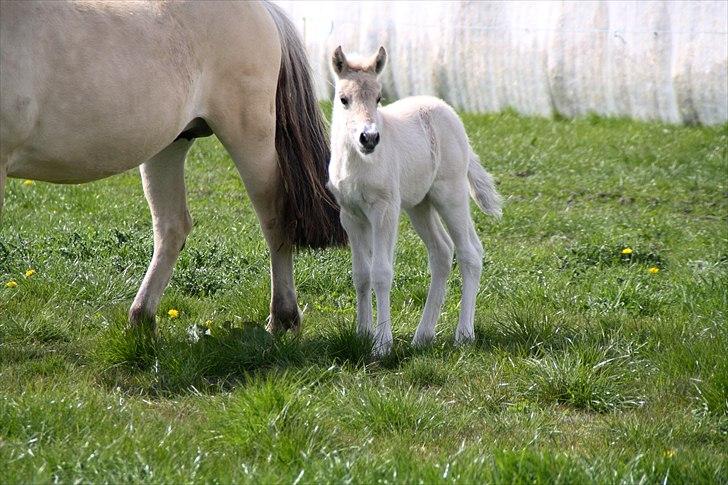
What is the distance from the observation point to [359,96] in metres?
4.98

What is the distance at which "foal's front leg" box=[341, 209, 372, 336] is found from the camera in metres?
5.38

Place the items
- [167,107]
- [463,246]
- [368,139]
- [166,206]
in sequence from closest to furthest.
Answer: [368,139]
[167,107]
[463,246]
[166,206]

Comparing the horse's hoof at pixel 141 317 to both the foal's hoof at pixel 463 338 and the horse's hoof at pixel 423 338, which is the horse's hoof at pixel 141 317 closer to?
the horse's hoof at pixel 423 338

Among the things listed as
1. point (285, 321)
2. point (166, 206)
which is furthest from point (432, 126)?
point (166, 206)

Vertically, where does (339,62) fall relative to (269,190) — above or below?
above

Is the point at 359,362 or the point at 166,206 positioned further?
the point at 166,206

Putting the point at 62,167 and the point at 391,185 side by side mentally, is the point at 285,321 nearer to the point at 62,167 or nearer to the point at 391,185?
the point at 391,185

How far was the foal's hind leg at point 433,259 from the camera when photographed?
18.2ft

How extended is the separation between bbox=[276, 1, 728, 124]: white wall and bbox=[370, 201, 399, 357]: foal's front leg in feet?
19.7

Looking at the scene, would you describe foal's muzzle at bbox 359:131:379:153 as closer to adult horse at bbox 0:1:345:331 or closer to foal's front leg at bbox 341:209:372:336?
foal's front leg at bbox 341:209:372:336

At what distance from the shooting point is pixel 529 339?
5355mm

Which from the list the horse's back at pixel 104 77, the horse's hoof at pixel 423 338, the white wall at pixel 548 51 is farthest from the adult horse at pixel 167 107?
the white wall at pixel 548 51

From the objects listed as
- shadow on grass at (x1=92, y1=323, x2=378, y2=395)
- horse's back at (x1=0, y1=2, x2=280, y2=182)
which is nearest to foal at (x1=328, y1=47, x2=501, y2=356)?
shadow on grass at (x1=92, y1=323, x2=378, y2=395)

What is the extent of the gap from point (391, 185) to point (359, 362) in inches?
32.2
